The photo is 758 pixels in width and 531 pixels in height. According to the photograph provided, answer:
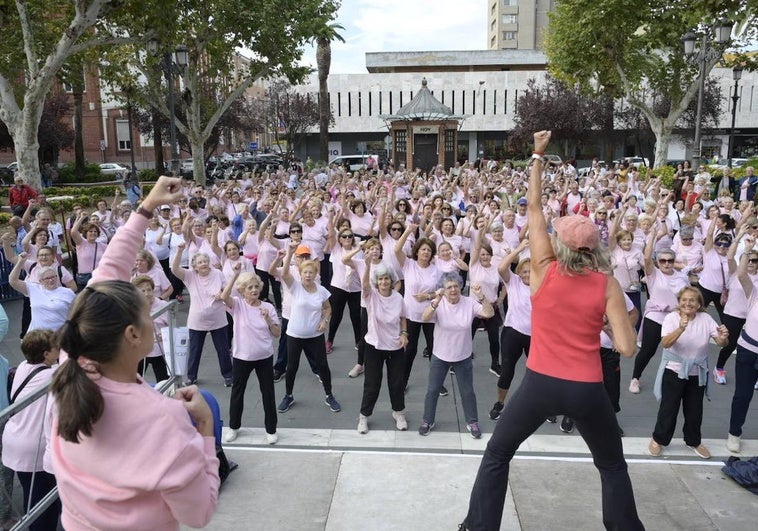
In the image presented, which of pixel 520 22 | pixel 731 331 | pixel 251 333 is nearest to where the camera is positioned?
pixel 251 333

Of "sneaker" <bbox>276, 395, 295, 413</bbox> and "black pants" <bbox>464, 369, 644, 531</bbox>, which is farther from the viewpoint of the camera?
"sneaker" <bbox>276, 395, 295, 413</bbox>

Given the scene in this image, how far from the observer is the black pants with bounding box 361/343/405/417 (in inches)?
237

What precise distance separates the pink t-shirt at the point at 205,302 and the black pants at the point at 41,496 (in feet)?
10.8

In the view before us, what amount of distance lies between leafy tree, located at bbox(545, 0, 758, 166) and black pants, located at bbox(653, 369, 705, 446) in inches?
790

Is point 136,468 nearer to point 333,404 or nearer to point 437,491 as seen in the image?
point 437,491

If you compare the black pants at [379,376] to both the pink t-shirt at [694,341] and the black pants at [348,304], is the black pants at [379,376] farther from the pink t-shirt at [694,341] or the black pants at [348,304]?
the pink t-shirt at [694,341]

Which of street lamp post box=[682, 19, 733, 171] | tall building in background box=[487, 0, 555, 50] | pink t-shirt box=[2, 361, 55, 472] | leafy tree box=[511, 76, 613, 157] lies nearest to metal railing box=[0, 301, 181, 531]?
pink t-shirt box=[2, 361, 55, 472]

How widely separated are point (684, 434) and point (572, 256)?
10.3 ft

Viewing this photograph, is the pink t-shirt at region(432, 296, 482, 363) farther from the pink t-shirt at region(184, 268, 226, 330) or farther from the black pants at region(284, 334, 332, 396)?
the pink t-shirt at region(184, 268, 226, 330)

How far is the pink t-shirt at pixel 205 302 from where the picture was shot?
23.1 feet

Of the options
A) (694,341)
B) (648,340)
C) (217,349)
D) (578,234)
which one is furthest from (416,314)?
(578,234)

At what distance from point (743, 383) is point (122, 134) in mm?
57334

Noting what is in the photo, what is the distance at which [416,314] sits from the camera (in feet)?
23.0

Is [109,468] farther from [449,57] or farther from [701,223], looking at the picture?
[449,57]
